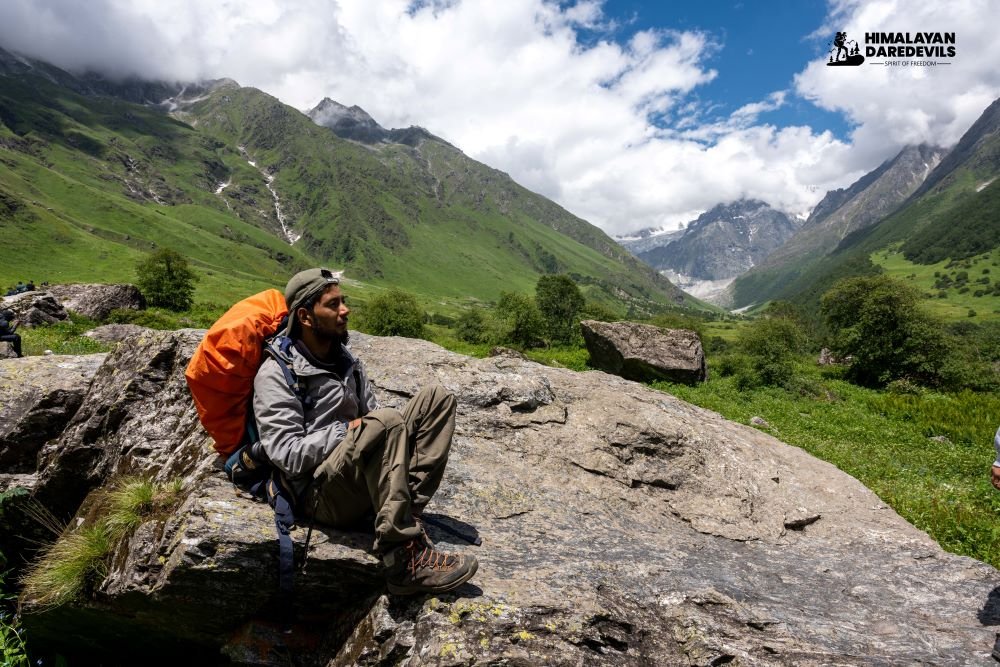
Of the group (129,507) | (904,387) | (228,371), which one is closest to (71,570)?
(129,507)

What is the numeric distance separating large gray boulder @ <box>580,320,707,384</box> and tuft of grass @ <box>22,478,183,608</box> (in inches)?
1058

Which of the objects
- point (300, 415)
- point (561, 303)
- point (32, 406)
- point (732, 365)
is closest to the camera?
point (300, 415)

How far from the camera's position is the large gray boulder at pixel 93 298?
45312 mm

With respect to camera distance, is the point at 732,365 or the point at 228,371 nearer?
the point at 228,371

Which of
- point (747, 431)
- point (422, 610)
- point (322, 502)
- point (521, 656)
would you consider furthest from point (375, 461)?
point (747, 431)

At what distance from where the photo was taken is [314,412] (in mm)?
6434

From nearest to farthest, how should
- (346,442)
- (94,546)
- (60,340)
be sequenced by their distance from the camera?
1. (346,442)
2. (94,546)
3. (60,340)

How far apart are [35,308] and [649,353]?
148 feet

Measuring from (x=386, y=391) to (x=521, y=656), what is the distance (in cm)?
818

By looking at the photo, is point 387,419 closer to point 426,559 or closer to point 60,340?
point 426,559

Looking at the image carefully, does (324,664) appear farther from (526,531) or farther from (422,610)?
(526,531)

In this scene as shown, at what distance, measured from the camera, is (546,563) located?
255 inches

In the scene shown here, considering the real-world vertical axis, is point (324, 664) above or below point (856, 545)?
below

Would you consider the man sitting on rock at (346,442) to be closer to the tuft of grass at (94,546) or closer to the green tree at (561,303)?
the tuft of grass at (94,546)
